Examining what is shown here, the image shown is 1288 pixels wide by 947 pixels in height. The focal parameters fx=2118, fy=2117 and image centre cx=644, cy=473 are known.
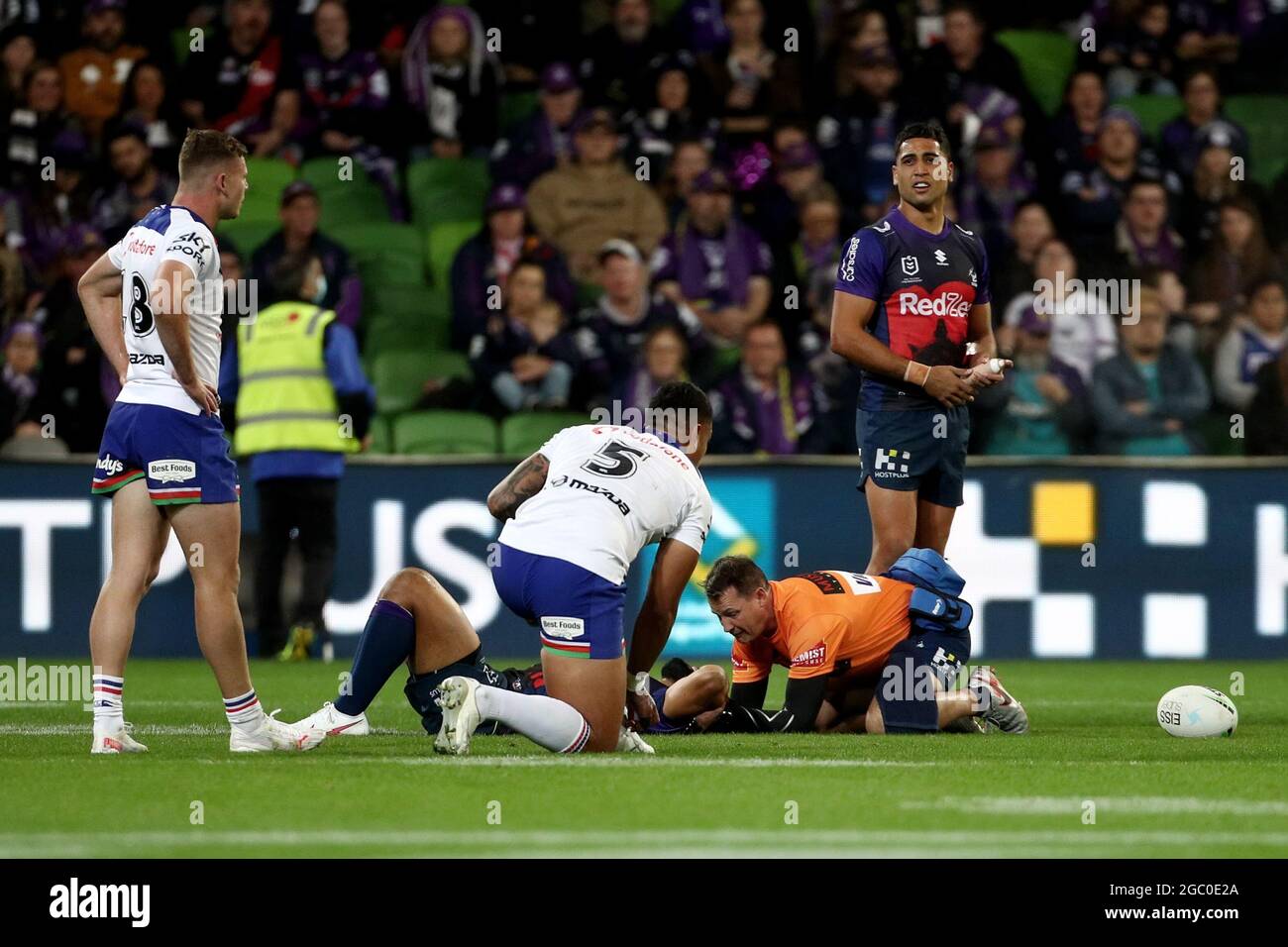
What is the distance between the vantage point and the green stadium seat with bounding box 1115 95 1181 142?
51.4 feet

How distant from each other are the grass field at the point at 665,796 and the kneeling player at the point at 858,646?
17cm

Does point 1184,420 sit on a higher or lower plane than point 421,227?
lower

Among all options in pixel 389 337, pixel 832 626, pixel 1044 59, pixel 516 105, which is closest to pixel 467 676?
pixel 832 626

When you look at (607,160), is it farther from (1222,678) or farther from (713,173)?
(1222,678)

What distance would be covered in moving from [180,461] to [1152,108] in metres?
10.6

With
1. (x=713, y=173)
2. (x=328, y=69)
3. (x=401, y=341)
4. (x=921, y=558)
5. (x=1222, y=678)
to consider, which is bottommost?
(x=1222, y=678)

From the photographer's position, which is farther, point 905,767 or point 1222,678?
point 1222,678

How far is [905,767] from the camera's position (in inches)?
Result: 261

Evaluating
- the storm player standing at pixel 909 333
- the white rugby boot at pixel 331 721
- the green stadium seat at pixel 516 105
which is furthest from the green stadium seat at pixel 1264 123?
the white rugby boot at pixel 331 721

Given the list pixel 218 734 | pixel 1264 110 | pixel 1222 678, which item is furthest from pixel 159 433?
pixel 1264 110

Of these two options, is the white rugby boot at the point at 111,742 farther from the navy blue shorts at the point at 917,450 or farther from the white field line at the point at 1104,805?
the navy blue shorts at the point at 917,450

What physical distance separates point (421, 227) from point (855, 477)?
426cm

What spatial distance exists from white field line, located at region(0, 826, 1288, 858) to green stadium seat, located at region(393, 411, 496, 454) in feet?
25.7

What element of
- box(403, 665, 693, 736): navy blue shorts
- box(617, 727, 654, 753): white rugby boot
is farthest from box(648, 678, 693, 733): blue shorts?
box(617, 727, 654, 753): white rugby boot
